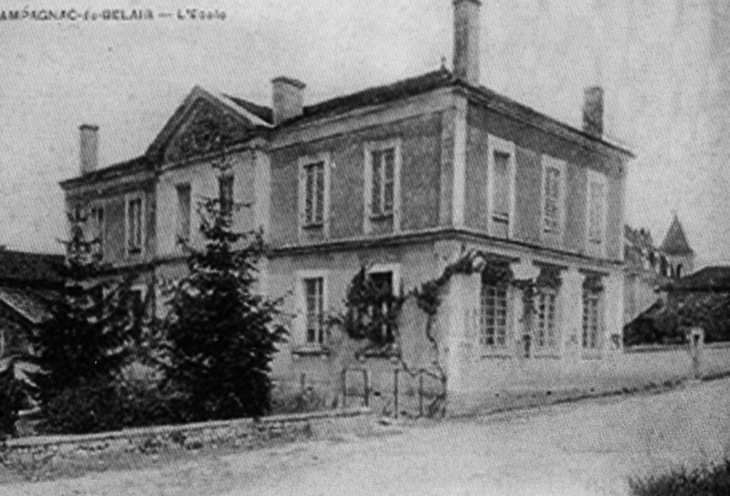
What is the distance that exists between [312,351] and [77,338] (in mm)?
2773

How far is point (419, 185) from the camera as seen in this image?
33.1ft

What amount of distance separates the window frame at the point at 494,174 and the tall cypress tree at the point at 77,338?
445 cm

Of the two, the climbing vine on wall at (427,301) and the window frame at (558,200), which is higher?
the window frame at (558,200)

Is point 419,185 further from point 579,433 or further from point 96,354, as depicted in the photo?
point 96,354

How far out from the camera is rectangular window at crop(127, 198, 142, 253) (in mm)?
12438

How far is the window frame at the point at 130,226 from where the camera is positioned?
40.6 ft

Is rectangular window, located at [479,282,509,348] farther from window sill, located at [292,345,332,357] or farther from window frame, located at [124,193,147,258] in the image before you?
window frame, located at [124,193,147,258]

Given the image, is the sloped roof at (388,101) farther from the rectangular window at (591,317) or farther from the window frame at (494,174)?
the rectangular window at (591,317)

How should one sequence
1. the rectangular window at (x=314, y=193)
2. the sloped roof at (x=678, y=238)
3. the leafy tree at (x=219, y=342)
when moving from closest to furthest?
the sloped roof at (x=678, y=238) → the leafy tree at (x=219, y=342) → the rectangular window at (x=314, y=193)

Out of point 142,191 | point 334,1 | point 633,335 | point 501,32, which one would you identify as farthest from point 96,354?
point 633,335

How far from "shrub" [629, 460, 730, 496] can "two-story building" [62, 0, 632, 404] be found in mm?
3455

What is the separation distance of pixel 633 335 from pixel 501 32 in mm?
6305

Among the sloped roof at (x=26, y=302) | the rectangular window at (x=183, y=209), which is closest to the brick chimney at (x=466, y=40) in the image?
the rectangular window at (x=183, y=209)

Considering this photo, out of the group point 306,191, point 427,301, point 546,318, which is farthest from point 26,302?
point 546,318
